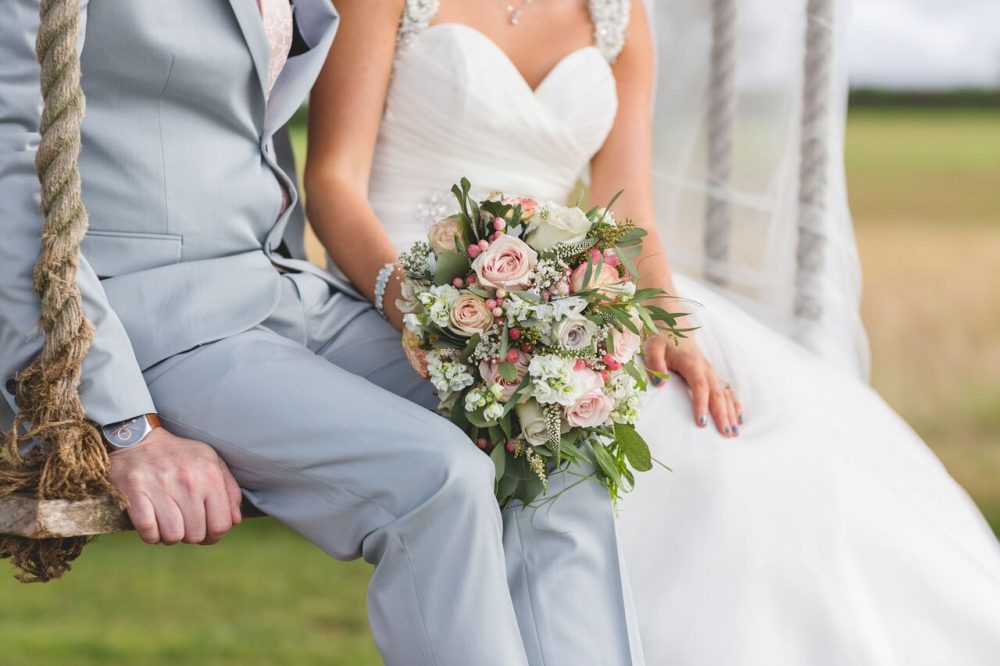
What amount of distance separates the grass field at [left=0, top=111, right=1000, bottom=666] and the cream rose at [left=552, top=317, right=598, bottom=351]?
3867 millimetres

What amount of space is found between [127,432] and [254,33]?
0.85 metres

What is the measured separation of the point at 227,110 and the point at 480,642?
47.7 inches

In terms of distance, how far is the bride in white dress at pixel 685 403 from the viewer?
261cm

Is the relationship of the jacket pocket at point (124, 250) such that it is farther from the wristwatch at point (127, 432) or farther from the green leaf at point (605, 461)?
the green leaf at point (605, 461)

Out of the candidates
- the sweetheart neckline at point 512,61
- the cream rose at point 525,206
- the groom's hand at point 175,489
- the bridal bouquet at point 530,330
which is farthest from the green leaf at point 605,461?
the sweetheart neckline at point 512,61

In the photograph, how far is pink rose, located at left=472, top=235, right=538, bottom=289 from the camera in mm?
2230

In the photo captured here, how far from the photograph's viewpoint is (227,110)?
8.38ft

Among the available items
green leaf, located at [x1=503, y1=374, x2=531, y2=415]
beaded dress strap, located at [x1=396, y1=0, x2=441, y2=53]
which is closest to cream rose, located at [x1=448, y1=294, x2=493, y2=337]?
green leaf, located at [x1=503, y1=374, x2=531, y2=415]

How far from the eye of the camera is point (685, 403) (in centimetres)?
294

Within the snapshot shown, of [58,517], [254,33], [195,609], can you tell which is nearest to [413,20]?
[254,33]

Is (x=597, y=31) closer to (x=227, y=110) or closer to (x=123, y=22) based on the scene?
(x=227, y=110)

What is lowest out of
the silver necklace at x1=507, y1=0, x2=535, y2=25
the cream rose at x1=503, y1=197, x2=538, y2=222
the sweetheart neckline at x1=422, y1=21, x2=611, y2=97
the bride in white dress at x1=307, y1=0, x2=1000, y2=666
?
the bride in white dress at x1=307, y1=0, x2=1000, y2=666

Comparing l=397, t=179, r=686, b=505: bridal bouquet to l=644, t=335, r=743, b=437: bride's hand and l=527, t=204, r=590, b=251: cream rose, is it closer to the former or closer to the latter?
l=527, t=204, r=590, b=251: cream rose

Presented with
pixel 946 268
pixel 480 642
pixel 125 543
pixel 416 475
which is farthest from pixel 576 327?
pixel 946 268
